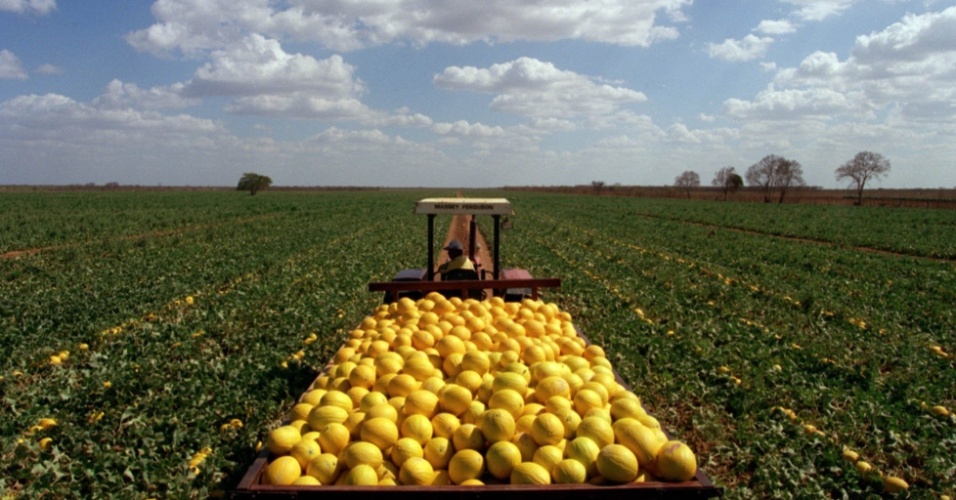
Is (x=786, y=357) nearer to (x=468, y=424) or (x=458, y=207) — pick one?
(x=458, y=207)

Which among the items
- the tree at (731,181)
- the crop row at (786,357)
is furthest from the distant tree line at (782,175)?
the crop row at (786,357)

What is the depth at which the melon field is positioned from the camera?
534 cm

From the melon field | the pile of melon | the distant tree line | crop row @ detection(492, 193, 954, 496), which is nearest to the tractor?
the melon field

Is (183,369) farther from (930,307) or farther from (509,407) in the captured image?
(930,307)

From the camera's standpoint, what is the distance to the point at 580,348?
16.9ft

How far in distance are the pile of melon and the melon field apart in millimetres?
1766

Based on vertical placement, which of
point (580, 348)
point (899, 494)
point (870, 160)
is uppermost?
point (870, 160)

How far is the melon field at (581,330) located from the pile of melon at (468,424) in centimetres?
177

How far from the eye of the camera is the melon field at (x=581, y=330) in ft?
17.5

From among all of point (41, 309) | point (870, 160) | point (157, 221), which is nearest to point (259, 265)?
point (41, 309)

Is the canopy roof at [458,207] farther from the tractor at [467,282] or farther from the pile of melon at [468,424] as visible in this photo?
the pile of melon at [468,424]

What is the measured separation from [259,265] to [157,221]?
20388mm

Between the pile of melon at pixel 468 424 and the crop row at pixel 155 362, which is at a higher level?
the pile of melon at pixel 468 424

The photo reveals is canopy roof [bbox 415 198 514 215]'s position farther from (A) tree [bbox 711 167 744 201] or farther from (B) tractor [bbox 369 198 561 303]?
(A) tree [bbox 711 167 744 201]
